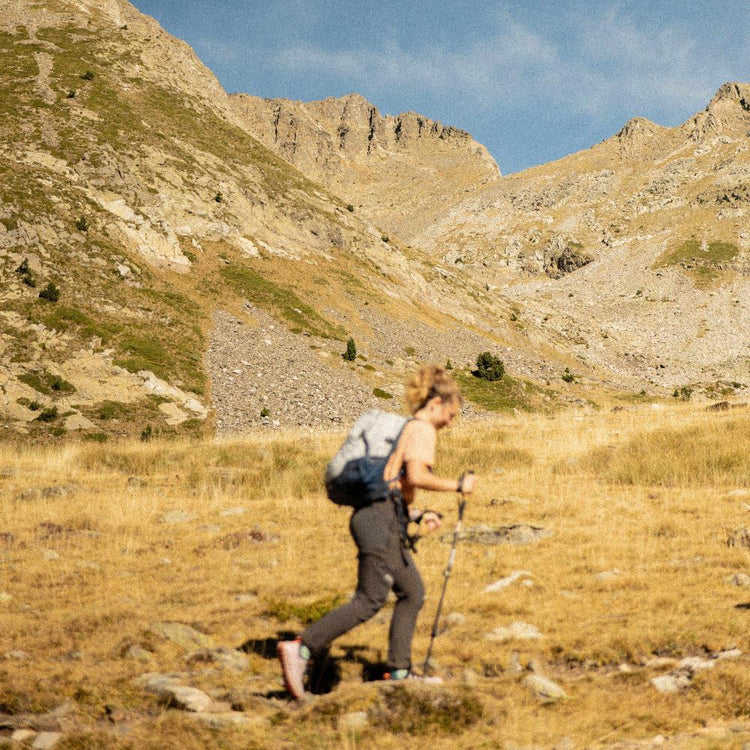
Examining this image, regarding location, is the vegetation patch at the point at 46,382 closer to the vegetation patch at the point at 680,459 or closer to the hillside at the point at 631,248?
the vegetation patch at the point at 680,459

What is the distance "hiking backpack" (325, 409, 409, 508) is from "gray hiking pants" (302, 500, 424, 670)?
13 centimetres

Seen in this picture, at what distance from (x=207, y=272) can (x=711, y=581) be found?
45655 mm

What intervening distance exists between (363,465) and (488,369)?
41.3 meters

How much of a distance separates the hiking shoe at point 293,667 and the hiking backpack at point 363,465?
3.76 ft

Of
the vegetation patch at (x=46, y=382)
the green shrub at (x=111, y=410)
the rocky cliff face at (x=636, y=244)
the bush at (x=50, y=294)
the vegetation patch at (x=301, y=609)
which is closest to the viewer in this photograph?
the vegetation patch at (x=301, y=609)

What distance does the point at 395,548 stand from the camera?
4.56 meters

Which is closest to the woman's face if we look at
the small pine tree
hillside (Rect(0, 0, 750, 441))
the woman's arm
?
the woman's arm

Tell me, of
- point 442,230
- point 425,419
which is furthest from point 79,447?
point 442,230

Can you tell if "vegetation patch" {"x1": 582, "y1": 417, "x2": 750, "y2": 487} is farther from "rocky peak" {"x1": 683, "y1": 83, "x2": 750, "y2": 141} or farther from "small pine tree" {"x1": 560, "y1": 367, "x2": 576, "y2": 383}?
"rocky peak" {"x1": 683, "y1": 83, "x2": 750, "y2": 141}

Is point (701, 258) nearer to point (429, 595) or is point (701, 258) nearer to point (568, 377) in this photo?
point (568, 377)

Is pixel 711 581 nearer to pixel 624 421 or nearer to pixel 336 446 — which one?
pixel 336 446

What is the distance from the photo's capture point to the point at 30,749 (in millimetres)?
3607

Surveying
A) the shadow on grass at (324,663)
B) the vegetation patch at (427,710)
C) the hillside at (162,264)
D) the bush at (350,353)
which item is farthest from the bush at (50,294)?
the vegetation patch at (427,710)

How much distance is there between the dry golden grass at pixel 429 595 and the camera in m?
3.97
